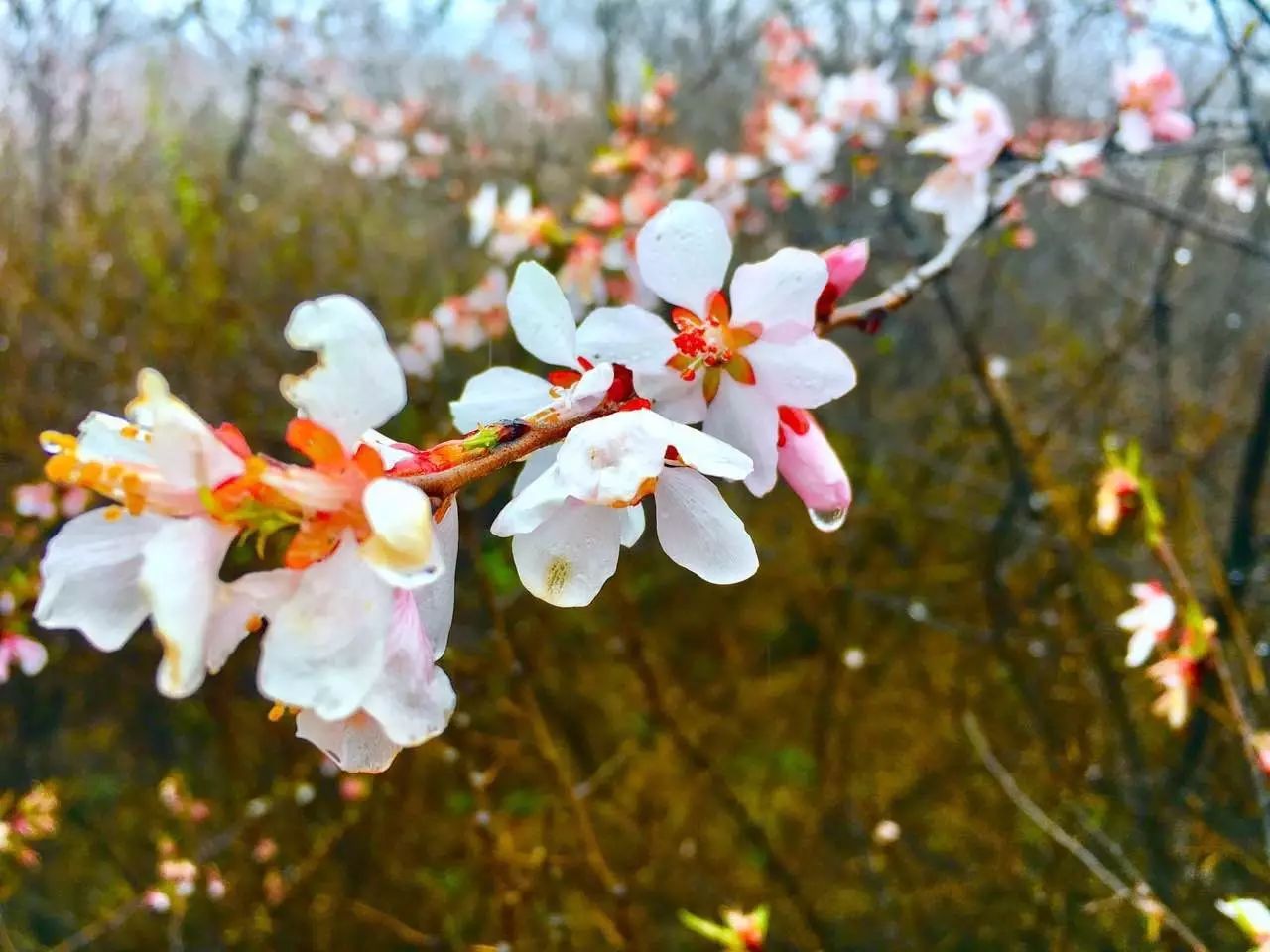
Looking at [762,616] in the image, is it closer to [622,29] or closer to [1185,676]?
[1185,676]

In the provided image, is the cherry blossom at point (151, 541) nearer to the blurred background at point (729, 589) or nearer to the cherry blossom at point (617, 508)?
the cherry blossom at point (617, 508)

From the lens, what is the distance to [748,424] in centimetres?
48

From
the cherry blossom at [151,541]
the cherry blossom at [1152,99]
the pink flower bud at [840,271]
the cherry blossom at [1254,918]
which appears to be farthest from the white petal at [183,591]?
the cherry blossom at [1152,99]

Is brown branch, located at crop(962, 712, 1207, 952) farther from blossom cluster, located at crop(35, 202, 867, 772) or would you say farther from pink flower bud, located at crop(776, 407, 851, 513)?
blossom cluster, located at crop(35, 202, 867, 772)

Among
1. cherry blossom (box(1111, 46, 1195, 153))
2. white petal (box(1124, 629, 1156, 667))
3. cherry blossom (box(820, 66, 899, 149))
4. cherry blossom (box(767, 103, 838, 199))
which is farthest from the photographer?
cherry blossom (box(820, 66, 899, 149))

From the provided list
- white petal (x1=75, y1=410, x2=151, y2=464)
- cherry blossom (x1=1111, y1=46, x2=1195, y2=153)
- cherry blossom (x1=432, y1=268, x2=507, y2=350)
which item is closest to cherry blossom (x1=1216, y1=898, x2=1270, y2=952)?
white petal (x1=75, y1=410, x2=151, y2=464)

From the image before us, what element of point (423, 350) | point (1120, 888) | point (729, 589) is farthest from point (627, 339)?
point (729, 589)

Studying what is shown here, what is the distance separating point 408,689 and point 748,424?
0.74 feet

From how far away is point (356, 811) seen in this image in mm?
2121

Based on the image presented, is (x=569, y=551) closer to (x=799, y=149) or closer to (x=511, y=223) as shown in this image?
(x=511, y=223)

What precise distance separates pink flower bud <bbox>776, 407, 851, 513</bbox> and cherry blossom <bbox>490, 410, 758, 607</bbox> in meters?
0.10

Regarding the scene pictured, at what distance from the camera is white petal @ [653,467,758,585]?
0.40 metres

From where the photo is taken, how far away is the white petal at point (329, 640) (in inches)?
12.2

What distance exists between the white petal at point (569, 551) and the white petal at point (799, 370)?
0.46 feet
